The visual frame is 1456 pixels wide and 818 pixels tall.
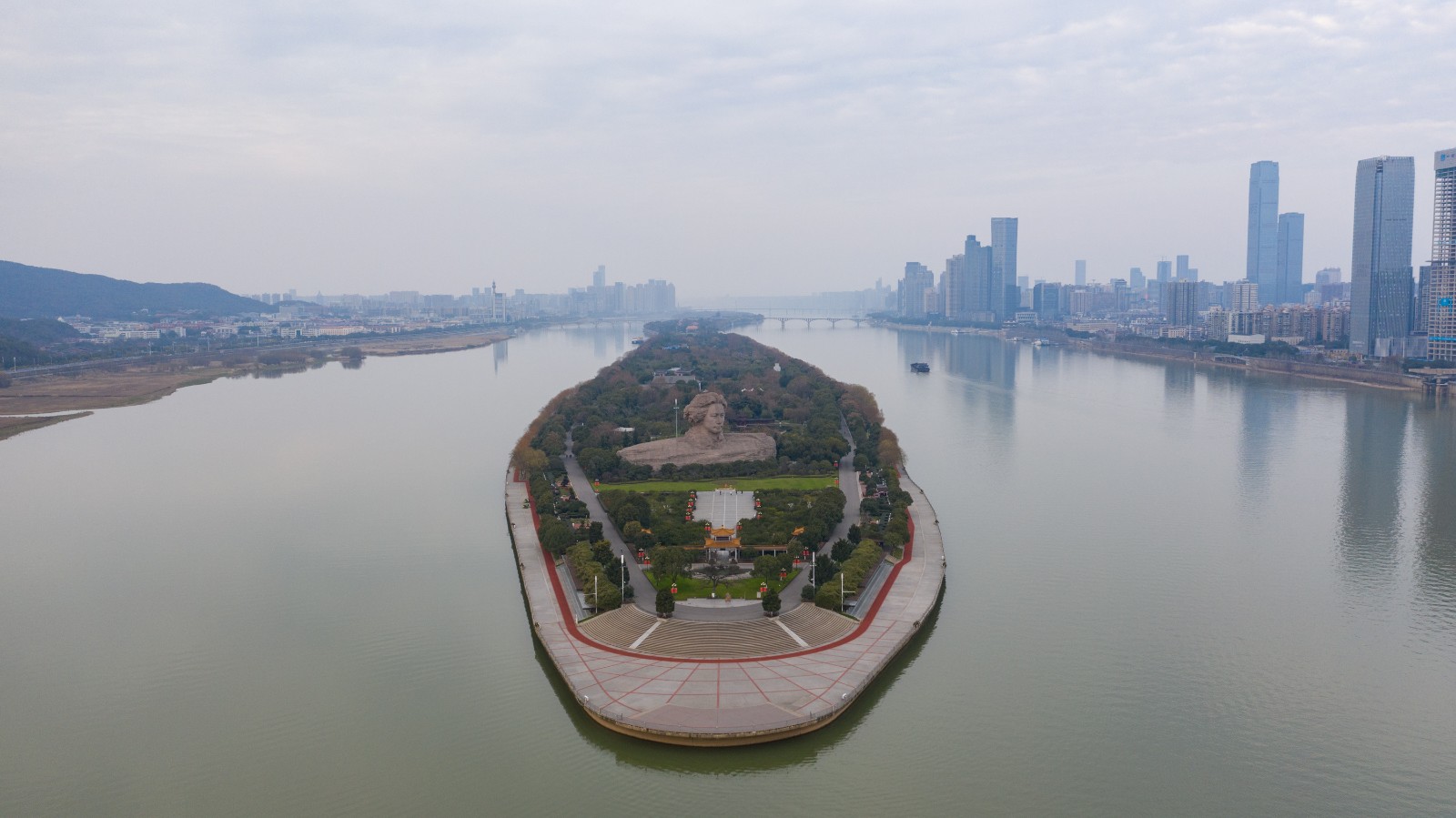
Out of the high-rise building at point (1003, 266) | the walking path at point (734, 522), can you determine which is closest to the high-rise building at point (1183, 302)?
the high-rise building at point (1003, 266)

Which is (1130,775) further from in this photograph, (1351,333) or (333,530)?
(1351,333)

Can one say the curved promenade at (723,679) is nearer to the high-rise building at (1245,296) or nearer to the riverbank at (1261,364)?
the riverbank at (1261,364)

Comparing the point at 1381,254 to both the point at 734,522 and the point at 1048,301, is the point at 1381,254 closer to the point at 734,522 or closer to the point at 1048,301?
the point at 734,522

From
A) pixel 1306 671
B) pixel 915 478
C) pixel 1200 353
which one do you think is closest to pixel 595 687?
pixel 1306 671

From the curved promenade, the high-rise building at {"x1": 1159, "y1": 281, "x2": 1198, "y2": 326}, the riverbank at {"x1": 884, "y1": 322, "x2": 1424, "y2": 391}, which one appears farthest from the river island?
the high-rise building at {"x1": 1159, "y1": 281, "x2": 1198, "y2": 326}

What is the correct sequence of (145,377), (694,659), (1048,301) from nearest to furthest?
(694,659)
(145,377)
(1048,301)

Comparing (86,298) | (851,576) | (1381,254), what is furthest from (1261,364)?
(86,298)
